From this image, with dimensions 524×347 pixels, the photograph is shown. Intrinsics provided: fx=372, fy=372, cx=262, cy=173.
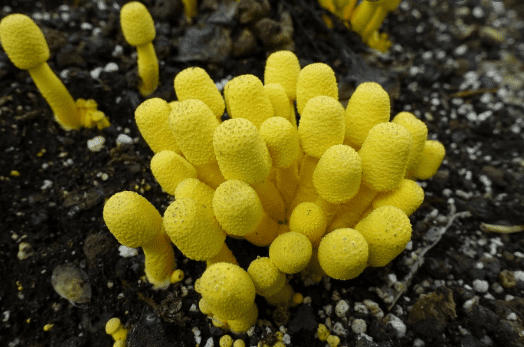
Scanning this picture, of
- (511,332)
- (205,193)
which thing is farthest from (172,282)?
(511,332)

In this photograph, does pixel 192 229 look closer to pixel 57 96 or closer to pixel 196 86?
pixel 196 86

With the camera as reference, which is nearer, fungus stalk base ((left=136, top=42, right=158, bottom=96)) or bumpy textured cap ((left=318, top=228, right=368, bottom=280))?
bumpy textured cap ((left=318, top=228, right=368, bottom=280))

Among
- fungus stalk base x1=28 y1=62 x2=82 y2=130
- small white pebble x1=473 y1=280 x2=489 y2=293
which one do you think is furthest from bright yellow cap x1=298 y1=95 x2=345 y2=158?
fungus stalk base x1=28 y1=62 x2=82 y2=130

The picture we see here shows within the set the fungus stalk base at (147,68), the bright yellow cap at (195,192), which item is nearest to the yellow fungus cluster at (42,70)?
the fungus stalk base at (147,68)

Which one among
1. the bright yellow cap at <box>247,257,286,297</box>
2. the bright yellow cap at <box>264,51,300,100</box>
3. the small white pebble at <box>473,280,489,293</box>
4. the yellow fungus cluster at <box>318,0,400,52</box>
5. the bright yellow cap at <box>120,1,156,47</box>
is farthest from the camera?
the yellow fungus cluster at <box>318,0,400,52</box>

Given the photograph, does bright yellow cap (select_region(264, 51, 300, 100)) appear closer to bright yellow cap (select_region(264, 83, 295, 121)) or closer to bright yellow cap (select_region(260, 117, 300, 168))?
bright yellow cap (select_region(264, 83, 295, 121))

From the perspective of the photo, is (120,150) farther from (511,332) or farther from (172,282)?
(511,332)

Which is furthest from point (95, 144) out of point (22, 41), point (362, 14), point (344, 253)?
point (362, 14)
